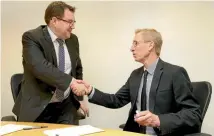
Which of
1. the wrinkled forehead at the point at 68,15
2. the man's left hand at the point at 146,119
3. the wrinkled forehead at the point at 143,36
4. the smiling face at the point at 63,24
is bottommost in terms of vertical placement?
the man's left hand at the point at 146,119

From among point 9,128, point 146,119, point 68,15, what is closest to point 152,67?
point 146,119

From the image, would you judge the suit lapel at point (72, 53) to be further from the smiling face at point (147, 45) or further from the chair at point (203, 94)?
the chair at point (203, 94)

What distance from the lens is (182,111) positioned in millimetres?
2094

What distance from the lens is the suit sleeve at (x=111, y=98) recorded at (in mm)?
2506

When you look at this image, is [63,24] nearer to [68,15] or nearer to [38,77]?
[68,15]

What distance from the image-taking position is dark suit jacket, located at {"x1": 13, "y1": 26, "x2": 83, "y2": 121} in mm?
2422

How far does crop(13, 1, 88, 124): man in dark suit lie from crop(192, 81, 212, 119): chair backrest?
3.04 ft

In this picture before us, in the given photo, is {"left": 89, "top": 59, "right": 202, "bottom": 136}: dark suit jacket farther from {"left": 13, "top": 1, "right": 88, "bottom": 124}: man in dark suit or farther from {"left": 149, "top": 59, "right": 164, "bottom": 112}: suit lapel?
{"left": 13, "top": 1, "right": 88, "bottom": 124}: man in dark suit

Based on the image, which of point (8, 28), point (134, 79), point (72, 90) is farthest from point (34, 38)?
point (8, 28)

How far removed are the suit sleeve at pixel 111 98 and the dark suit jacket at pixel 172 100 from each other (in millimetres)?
123

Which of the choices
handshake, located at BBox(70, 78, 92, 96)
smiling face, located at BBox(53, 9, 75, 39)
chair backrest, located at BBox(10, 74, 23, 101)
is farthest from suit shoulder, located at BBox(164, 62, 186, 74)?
chair backrest, located at BBox(10, 74, 23, 101)

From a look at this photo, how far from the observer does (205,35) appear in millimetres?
3061

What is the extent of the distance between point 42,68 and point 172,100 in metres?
1.08

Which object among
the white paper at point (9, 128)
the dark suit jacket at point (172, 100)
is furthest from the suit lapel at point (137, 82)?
the white paper at point (9, 128)
